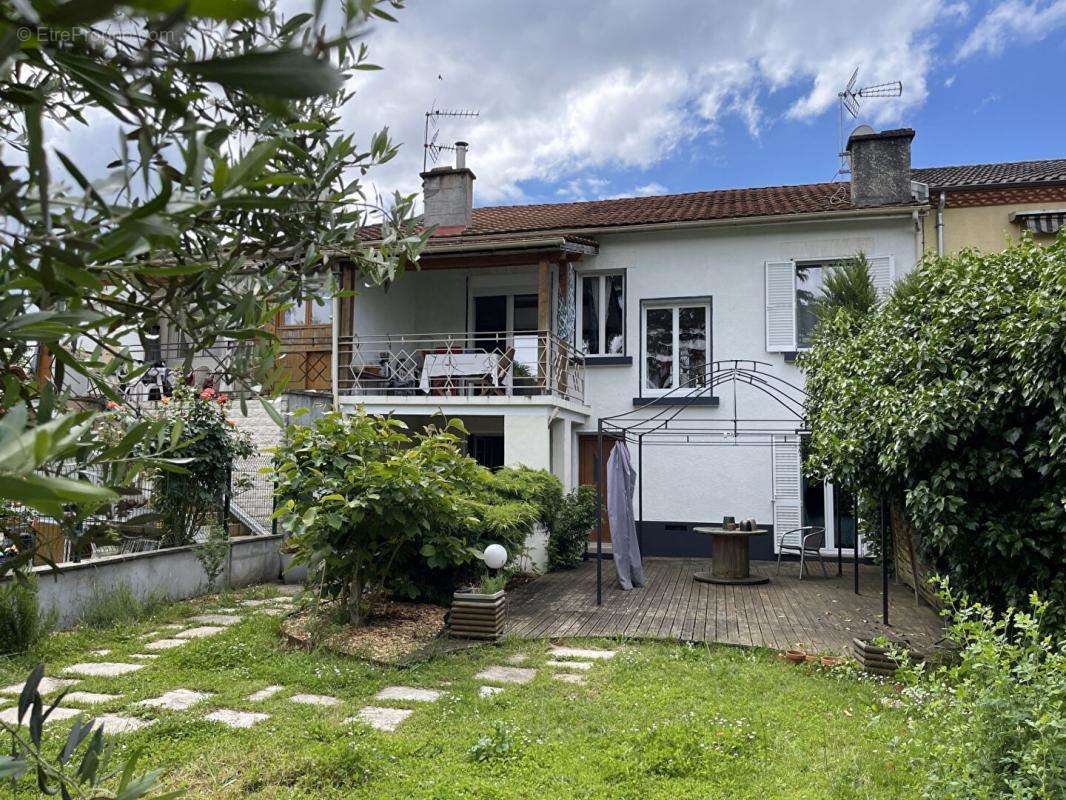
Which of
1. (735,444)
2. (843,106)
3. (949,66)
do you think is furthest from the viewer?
(949,66)

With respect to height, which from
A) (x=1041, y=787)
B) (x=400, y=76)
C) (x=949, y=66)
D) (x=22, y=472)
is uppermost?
(x=949, y=66)

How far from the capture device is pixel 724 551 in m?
10.9

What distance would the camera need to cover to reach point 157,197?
79 centimetres

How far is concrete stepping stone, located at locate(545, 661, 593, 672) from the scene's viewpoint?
6238mm

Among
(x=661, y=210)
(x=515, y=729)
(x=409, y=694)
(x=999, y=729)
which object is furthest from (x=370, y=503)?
(x=661, y=210)

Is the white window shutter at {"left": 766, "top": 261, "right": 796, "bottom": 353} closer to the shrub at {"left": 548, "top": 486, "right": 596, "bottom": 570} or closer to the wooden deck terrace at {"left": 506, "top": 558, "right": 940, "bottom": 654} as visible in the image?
the wooden deck terrace at {"left": 506, "top": 558, "right": 940, "bottom": 654}

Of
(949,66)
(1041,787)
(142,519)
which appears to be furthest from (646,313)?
(142,519)

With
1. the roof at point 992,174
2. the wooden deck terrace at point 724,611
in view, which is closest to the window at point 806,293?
the roof at point 992,174

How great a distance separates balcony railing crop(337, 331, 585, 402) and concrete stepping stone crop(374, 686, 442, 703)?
7.15m

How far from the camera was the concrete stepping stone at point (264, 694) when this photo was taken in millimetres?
5262

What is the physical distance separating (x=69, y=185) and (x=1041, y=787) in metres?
3.60

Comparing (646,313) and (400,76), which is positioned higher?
(646,313)

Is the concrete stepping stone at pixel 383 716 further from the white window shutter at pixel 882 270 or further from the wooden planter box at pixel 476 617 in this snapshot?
the white window shutter at pixel 882 270

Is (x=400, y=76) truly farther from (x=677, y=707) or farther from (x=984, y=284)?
(x=984, y=284)
